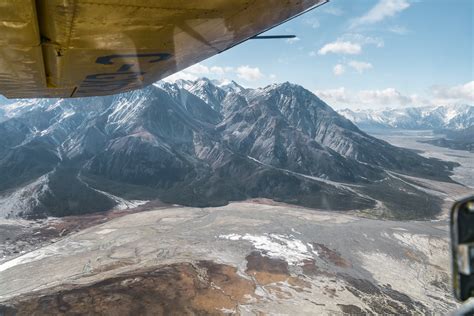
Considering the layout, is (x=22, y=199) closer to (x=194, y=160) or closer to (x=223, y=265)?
(x=223, y=265)

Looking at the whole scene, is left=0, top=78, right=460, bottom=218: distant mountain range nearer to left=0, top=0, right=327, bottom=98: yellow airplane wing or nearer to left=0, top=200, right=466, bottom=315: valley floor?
left=0, top=200, right=466, bottom=315: valley floor

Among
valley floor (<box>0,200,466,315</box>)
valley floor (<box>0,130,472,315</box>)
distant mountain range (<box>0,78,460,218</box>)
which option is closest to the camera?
valley floor (<box>0,130,472,315</box>)

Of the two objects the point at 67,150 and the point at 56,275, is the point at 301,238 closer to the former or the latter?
the point at 56,275

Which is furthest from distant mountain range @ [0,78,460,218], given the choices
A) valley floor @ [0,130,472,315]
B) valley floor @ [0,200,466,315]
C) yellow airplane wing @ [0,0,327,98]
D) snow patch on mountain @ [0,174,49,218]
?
yellow airplane wing @ [0,0,327,98]

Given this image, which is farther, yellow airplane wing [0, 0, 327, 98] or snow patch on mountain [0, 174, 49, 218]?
snow patch on mountain [0, 174, 49, 218]

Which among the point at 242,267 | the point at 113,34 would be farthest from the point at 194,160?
the point at 113,34

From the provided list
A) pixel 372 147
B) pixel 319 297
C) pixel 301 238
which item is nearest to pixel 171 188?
pixel 301 238

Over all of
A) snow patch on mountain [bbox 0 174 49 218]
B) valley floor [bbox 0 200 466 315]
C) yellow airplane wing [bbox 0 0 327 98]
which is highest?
yellow airplane wing [bbox 0 0 327 98]
